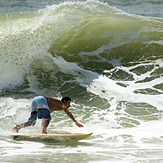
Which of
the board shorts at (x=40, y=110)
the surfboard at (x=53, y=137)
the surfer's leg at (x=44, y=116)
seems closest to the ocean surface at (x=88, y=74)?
the surfboard at (x=53, y=137)

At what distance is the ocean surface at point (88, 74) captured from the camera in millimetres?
4344

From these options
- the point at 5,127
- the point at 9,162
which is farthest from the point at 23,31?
the point at 9,162

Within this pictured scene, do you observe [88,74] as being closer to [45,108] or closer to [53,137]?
[45,108]

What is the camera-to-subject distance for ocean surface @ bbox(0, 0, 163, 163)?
4.34 meters

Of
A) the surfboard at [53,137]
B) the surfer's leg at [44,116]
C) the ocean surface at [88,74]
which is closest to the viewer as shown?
the ocean surface at [88,74]

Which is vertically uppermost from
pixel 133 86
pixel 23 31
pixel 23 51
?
pixel 23 31

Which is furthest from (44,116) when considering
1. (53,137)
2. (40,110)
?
(53,137)

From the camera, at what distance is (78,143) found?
4.59 m

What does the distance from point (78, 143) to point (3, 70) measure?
5.46 metres

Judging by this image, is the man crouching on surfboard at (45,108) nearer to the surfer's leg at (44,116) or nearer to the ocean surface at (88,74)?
the surfer's leg at (44,116)

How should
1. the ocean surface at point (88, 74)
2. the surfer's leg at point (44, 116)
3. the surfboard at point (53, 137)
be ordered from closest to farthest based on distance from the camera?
the ocean surface at point (88, 74)
the surfboard at point (53, 137)
the surfer's leg at point (44, 116)

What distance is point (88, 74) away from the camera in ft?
29.8

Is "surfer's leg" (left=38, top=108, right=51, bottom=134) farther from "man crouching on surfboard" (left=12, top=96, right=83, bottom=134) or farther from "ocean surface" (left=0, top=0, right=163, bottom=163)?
"ocean surface" (left=0, top=0, right=163, bottom=163)

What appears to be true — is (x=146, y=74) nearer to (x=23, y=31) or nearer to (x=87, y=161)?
(x=23, y=31)
